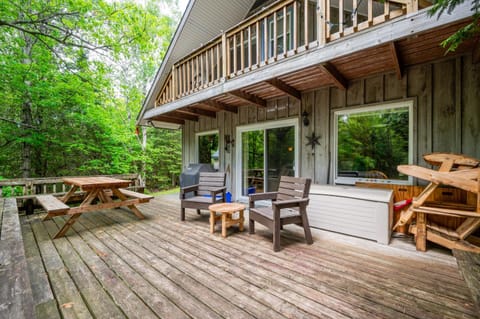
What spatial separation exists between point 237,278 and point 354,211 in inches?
82.5

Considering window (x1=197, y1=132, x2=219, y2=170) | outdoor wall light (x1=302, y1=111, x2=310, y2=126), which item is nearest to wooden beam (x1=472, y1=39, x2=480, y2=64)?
outdoor wall light (x1=302, y1=111, x2=310, y2=126)

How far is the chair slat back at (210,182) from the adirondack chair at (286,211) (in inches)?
45.7

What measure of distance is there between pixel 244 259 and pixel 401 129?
11.1ft

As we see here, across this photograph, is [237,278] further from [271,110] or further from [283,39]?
[283,39]

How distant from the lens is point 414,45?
2715mm

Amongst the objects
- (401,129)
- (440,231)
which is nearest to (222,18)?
(401,129)

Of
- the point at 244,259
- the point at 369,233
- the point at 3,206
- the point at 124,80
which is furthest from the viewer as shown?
the point at 124,80

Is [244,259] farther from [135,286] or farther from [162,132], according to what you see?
[162,132]

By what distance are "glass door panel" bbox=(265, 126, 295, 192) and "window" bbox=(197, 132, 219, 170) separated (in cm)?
201

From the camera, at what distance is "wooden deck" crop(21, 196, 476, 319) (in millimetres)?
1607

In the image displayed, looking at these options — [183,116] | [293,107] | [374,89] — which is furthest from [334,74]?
[183,116]

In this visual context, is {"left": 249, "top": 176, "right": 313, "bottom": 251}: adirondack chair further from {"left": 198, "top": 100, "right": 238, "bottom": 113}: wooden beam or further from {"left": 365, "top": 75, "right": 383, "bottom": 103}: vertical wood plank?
{"left": 198, "top": 100, "right": 238, "bottom": 113}: wooden beam

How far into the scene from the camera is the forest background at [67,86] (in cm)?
572

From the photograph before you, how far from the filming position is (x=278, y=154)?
4977 mm
